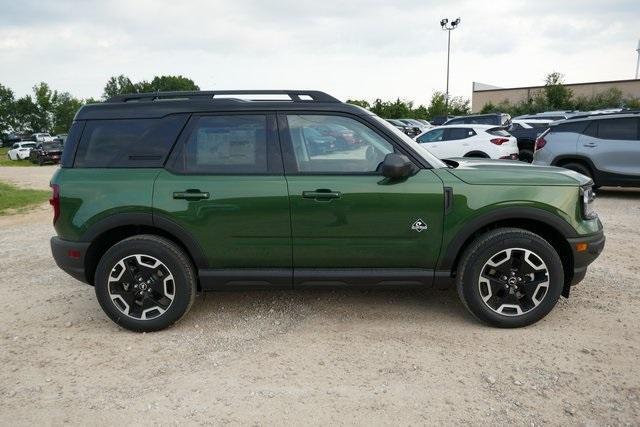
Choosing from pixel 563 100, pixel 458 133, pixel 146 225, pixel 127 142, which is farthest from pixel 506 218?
pixel 563 100

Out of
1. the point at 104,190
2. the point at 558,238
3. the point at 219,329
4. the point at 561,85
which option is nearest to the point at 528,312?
the point at 558,238

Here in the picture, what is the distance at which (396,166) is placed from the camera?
3379mm

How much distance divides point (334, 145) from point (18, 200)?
10272mm

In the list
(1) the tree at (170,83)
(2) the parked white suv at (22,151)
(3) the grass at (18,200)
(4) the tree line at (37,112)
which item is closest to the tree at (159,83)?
(1) the tree at (170,83)

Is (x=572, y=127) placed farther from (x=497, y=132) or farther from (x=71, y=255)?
(x=71, y=255)

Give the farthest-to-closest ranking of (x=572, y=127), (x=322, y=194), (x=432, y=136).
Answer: (x=432, y=136) < (x=572, y=127) < (x=322, y=194)

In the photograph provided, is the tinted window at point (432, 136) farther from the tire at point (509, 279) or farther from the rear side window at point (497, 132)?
the tire at point (509, 279)

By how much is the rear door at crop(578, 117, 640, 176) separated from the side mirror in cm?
732

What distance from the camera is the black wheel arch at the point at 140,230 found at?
3578 mm

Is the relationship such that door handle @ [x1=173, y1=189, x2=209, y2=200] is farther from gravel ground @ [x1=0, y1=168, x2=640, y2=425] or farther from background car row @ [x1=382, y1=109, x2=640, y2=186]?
background car row @ [x1=382, y1=109, x2=640, y2=186]

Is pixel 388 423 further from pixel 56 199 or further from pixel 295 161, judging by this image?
pixel 56 199

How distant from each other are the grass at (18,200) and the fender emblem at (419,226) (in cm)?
937

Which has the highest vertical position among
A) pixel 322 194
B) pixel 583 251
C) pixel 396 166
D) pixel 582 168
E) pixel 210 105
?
pixel 210 105

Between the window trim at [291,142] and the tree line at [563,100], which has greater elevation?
the tree line at [563,100]
